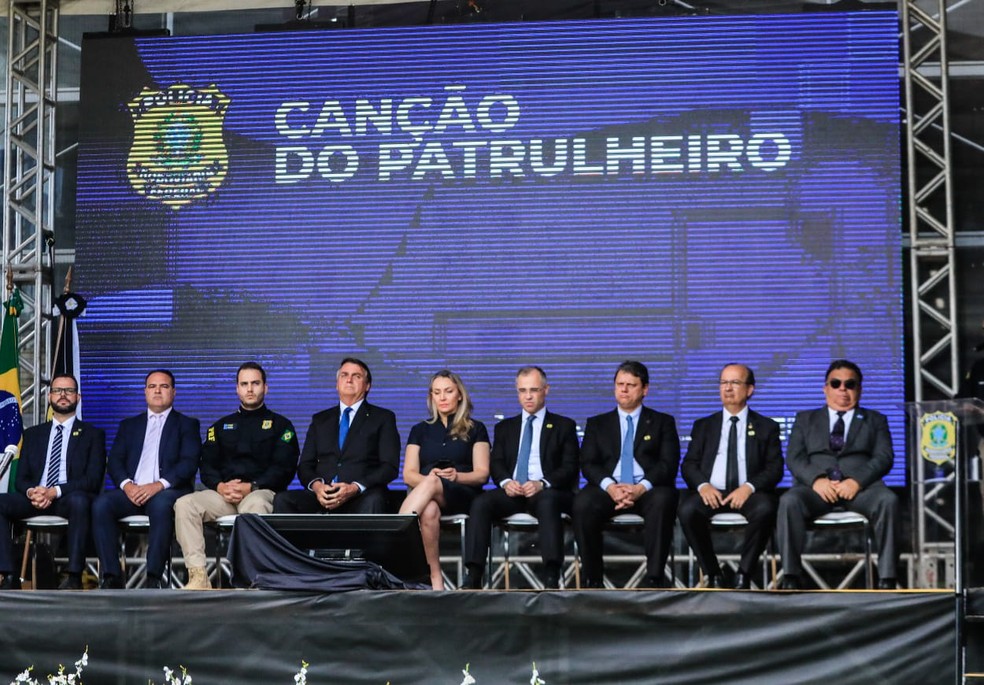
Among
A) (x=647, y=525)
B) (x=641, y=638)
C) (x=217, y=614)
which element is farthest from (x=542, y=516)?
(x=217, y=614)

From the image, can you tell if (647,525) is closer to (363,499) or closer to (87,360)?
(363,499)

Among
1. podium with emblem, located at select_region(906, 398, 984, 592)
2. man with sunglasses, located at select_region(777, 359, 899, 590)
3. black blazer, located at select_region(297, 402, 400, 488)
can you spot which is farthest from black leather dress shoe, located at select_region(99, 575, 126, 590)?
podium with emblem, located at select_region(906, 398, 984, 592)

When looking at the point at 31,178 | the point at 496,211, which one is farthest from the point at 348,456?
the point at 31,178

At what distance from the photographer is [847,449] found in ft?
23.5

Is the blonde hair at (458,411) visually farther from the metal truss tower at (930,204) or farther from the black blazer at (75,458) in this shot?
the metal truss tower at (930,204)

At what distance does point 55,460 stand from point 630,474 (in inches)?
119

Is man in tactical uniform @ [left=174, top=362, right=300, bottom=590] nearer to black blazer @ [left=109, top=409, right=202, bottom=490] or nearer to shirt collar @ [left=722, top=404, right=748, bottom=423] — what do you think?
black blazer @ [left=109, top=409, right=202, bottom=490]

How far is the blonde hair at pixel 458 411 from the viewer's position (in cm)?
749

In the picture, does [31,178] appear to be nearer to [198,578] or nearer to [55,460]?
[55,460]

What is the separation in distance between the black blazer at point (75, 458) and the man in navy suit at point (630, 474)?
2531 mm

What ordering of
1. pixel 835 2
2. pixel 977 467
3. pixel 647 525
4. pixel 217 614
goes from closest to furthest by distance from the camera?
pixel 977 467
pixel 217 614
pixel 647 525
pixel 835 2

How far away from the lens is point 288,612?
616 centimetres

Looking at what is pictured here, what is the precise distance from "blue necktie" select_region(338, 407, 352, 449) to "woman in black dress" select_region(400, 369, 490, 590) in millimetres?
346

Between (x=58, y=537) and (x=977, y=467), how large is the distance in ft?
16.8
